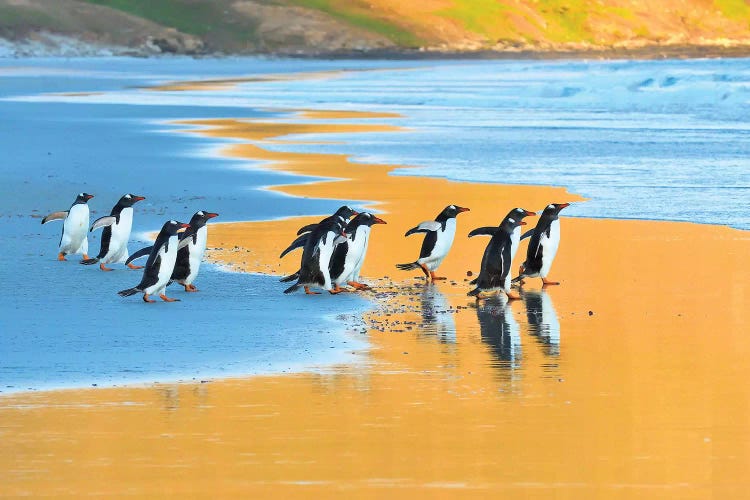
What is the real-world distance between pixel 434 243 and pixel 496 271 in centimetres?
121

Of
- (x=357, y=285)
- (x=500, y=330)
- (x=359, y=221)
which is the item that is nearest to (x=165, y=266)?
(x=357, y=285)

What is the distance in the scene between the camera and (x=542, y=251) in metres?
12.6

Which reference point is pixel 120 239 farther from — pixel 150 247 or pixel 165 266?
pixel 165 266

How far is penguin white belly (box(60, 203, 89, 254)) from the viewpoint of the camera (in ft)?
45.4

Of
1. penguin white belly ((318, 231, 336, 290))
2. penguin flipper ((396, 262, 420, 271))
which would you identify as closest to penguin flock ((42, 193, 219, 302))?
penguin white belly ((318, 231, 336, 290))

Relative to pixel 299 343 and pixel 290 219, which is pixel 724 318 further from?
pixel 290 219

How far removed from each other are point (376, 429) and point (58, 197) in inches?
500

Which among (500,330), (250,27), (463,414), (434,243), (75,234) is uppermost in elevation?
(250,27)

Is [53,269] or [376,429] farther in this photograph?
[53,269]

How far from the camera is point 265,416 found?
7816 mm

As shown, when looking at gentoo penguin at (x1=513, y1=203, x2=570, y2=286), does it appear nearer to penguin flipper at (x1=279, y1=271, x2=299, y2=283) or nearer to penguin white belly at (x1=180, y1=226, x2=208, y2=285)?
penguin flipper at (x1=279, y1=271, x2=299, y2=283)

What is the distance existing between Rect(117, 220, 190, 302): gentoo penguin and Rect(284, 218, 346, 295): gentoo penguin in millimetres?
923

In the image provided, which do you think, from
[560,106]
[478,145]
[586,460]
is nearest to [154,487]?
[586,460]

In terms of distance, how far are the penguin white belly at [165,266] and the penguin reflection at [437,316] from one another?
1872 millimetres
